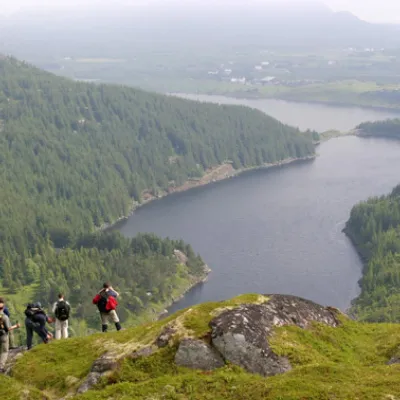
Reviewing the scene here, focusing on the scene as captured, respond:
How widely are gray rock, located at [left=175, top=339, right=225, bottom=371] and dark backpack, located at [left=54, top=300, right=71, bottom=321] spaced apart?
10329 millimetres

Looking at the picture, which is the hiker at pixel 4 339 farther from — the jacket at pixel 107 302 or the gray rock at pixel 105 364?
the jacket at pixel 107 302

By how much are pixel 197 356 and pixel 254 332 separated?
10.6ft

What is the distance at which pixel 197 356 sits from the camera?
2748 cm

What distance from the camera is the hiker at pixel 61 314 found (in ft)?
115

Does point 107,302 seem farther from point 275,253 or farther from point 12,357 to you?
point 275,253

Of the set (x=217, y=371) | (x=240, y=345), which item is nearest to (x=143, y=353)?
(x=217, y=371)

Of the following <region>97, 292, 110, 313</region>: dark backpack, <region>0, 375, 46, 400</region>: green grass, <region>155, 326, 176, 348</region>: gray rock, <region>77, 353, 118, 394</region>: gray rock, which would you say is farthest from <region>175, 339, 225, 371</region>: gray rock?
<region>97, 292, 110, 313</region>: dark backpack

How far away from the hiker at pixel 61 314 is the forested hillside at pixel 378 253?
300ft

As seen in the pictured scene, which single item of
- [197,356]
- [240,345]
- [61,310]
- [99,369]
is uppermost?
[240,345]

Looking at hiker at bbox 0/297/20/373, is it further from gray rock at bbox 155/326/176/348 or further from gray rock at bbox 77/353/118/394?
gray rock at bbox 155/326/176/348

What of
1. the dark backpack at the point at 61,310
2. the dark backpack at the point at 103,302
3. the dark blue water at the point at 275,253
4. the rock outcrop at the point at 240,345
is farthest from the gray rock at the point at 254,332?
the dark blue water at the point at 275,253

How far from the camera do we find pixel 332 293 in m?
140

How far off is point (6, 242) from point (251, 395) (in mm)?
152947

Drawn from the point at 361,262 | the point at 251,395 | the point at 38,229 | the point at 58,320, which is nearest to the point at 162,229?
the point at 38,229
